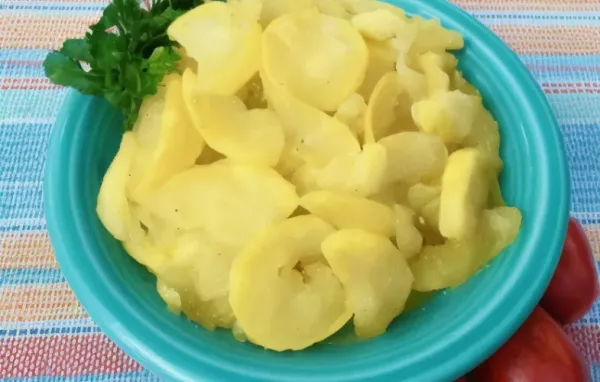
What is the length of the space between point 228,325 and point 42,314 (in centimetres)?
34

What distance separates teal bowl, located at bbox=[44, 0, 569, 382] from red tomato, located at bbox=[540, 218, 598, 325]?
0.18 metres

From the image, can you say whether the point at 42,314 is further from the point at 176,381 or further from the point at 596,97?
the point at 596,97

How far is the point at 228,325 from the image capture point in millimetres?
692

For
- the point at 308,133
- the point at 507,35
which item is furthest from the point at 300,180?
the point at 507,35

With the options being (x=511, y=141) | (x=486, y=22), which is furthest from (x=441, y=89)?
(x=486, y=22)

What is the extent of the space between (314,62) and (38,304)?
1.67 feet

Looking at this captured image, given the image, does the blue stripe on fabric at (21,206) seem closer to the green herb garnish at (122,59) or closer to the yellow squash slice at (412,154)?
the green herb garnish at (122,59)

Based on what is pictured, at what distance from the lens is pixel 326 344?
27.0 inches

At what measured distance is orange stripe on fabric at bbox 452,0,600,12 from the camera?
125 centimetres

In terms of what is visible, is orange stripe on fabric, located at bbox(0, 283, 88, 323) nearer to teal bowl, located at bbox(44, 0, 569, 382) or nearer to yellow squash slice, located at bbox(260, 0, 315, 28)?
teal bowl, located at bbox(44, 0, 569, 382)

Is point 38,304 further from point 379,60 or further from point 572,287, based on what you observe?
point 572,287

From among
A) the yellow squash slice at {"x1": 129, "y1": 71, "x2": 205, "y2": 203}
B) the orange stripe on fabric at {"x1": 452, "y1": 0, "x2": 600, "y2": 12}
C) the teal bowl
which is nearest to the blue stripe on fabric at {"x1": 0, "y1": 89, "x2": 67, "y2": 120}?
the teal bowl

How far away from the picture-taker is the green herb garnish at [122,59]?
727 millimetres

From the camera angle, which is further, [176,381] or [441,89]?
[441,89]
